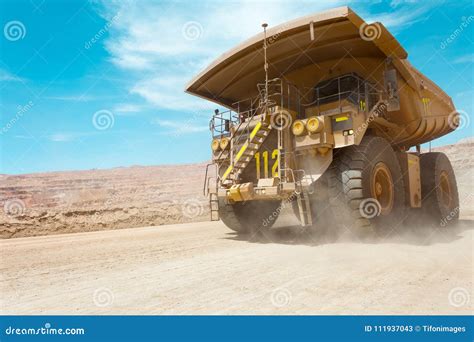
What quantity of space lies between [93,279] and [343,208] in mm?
4653

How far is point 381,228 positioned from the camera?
22.4 feet

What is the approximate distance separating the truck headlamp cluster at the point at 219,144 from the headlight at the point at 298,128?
189cm

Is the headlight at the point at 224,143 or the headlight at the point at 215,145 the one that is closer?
the headlight at the point at 224,143

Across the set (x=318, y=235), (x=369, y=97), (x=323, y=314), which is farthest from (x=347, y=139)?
(x=323, y=314)

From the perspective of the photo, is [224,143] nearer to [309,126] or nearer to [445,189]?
[309,126]

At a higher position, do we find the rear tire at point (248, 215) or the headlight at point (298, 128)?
the headlight at point (298, 128)

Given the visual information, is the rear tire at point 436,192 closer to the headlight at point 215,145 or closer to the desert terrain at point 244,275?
the desert terrain at point 244,275

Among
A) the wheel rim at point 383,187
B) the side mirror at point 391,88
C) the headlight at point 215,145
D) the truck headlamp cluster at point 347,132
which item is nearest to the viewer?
the truck headlamp cluster at point 347,132

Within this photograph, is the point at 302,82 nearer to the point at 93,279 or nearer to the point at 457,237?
the point at 457,237

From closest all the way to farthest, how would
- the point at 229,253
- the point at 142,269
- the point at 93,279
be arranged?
the point at 93,279, the point at 142,269, the point at 229,253

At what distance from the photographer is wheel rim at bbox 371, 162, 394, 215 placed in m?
7.04

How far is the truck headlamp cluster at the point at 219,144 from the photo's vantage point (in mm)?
8305

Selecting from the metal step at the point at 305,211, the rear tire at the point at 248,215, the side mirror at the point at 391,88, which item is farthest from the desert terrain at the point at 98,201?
the side mirror at the point at 391,88

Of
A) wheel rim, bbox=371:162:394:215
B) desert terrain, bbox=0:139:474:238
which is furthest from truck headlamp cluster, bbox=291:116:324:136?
desert terrain, bbox=0:139:474:238
